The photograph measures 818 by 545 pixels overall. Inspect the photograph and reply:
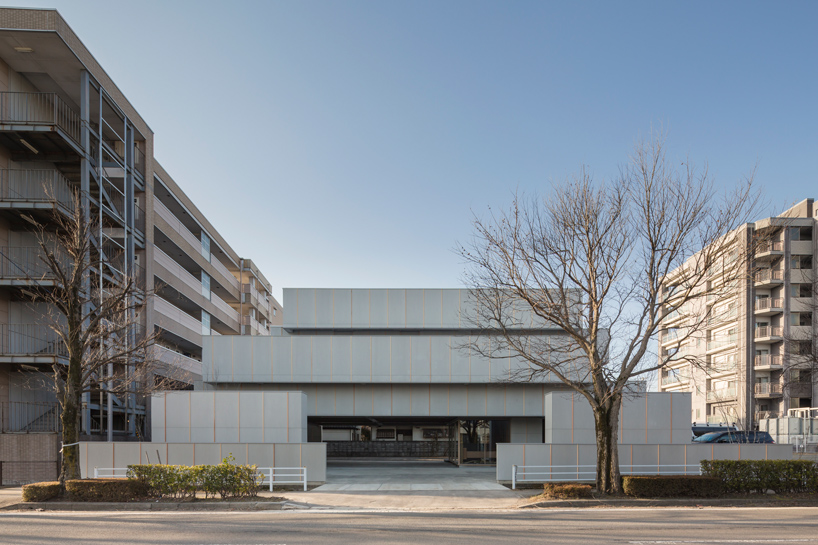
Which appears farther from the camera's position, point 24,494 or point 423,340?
point 423,340

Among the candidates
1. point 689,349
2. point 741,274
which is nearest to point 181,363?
point 741,274

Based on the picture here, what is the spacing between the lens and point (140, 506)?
56.4 feet

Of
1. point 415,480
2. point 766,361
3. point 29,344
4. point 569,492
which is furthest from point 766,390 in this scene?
point 29,344

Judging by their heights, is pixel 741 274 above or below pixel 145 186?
below

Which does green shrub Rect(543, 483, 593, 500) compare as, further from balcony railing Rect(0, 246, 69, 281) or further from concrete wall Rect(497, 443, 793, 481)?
balcony railing Rect(0, 246, 69, 281)

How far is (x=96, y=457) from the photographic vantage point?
22.8 meters

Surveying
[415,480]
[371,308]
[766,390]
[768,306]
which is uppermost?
[371,308]

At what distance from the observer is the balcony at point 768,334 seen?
60100 mm

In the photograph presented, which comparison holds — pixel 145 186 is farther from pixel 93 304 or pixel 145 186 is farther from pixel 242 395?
pixel 242 395

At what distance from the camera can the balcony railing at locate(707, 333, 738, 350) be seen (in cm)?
6444

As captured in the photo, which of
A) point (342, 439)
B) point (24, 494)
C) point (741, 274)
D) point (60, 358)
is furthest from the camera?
point (342, 439)

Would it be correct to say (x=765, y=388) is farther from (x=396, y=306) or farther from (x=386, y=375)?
(x=386, y=375)

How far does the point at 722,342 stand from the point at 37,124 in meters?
64.9

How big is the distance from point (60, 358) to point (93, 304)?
3.84 metres
